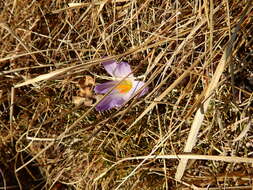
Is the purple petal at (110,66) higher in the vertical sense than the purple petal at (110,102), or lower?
higher

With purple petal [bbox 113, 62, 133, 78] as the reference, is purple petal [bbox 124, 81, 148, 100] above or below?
below

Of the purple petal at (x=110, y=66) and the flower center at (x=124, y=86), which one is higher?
the purple petal at (x=110, y=66)

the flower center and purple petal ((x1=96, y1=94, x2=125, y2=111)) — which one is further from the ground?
the flower center
